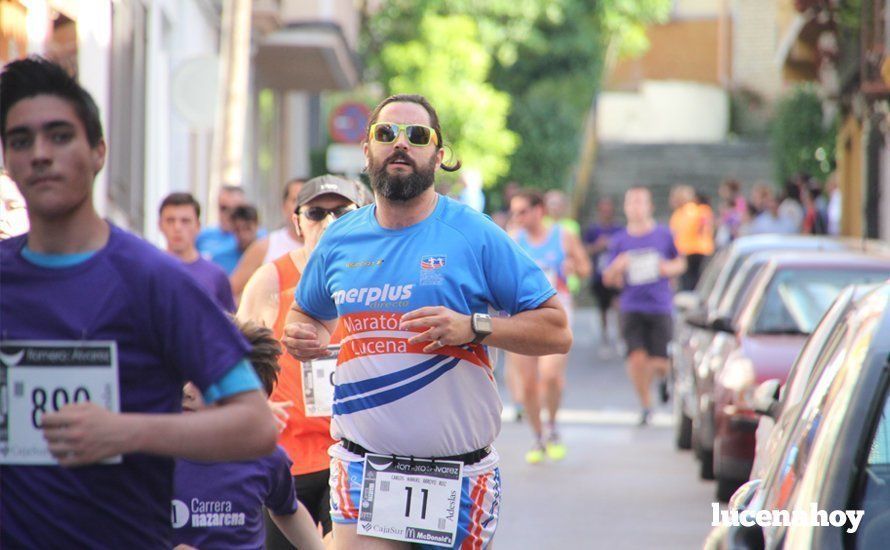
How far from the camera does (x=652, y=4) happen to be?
42.4 meters

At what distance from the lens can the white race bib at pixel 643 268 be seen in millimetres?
16438

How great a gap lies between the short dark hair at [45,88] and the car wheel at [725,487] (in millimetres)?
7893

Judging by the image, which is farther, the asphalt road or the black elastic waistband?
the asphalt road

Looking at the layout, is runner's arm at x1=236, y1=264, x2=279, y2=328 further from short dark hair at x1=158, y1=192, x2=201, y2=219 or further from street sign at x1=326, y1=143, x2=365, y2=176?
street sign at x1=326, y1=143, x2=365, y2=176

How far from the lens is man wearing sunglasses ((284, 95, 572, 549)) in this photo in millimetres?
5648

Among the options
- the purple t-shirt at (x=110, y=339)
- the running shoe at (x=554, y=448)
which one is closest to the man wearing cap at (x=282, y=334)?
the purple t-shirt at (x=110, y=339)

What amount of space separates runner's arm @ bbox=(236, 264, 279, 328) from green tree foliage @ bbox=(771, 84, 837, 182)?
3251cm

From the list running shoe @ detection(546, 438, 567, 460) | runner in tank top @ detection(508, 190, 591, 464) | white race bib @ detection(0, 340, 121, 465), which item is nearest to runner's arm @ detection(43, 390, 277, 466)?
white race bib @ detection(0, 340, 121, 465)

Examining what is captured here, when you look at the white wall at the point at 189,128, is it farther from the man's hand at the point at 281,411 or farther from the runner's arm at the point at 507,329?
the runner's arm at the point at 507,329

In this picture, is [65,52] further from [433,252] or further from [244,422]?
[244,422]

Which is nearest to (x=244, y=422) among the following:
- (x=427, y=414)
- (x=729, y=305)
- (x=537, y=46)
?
(x=427, y=414)

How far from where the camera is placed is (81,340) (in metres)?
3.66

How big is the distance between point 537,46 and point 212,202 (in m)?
23.1

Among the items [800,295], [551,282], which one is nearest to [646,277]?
[551,282]
